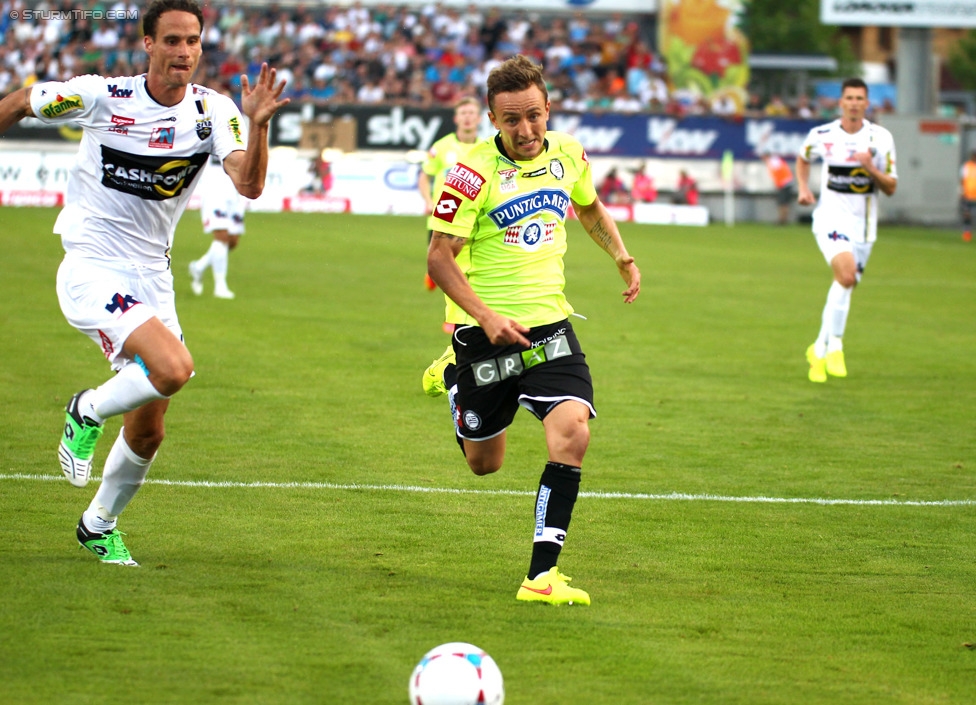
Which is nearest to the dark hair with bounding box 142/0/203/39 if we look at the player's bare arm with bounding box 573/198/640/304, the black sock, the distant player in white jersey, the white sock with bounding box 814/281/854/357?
the player's bare arm with bounding box 573/198/640/304

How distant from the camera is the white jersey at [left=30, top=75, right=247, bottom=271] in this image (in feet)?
19.2

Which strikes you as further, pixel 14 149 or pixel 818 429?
pixel 14 149

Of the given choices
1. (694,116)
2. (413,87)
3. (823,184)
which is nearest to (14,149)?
(413,87)

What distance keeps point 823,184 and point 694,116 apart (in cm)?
2482

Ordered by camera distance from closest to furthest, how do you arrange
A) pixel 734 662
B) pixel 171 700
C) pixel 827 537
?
pixel 171 700 < pixel 734 662 < pixel 827 537

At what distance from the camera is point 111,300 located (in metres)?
5.77

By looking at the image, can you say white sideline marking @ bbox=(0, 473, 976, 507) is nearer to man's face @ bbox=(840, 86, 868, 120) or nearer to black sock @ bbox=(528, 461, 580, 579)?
black sock @ bbox=(528, 461, 580, 579)

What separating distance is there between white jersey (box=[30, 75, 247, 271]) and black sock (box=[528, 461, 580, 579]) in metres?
2.05

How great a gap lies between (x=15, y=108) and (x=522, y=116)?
216 centimetres

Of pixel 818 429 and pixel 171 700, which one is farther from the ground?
pixel 171 700

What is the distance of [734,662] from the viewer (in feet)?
16.1

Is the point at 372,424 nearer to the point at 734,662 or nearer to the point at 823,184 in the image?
the point at 734,662

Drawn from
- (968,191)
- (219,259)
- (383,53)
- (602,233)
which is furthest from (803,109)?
(602,233)

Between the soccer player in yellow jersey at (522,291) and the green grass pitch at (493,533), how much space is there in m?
0.54
